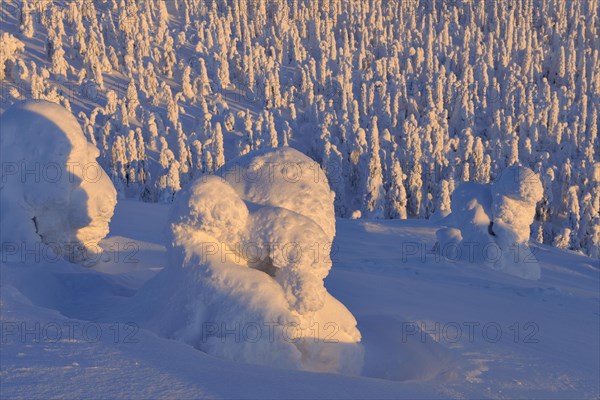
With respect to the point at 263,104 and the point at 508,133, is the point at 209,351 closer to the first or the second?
the point at 263,104

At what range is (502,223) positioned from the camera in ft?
50.5

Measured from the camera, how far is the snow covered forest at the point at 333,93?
51.2m

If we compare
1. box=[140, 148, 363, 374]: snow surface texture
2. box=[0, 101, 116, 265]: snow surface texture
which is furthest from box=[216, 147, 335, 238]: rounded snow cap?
box=[0, 101, 116, 265]: snow surface texture

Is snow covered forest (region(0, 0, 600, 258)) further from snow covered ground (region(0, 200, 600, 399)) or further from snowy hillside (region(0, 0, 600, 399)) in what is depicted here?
snow covered ground (region(0, 200, 600, 399))

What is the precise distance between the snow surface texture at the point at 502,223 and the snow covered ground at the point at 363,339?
1.48m

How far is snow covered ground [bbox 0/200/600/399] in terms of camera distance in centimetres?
335

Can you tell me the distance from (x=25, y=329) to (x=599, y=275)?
55.7ft

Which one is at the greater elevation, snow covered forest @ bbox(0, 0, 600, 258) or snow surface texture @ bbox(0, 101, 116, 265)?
snow covered forest @ bbox(0, 0, 600, 258)

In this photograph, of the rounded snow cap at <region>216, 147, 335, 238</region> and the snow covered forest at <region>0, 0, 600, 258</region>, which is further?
the snow covered forest at <region>0, 0, 600, 258</region>

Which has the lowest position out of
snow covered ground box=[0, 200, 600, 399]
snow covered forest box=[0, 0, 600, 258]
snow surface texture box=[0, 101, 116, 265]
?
snow covered ground box=[0, 200, 600, 399]

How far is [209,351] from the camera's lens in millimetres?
5246

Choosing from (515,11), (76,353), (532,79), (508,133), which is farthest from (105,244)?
(515,11)

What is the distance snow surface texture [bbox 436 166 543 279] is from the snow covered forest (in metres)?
26.3

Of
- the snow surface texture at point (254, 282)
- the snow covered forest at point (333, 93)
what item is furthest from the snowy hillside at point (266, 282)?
the snow covered forest at point (333, 93)
